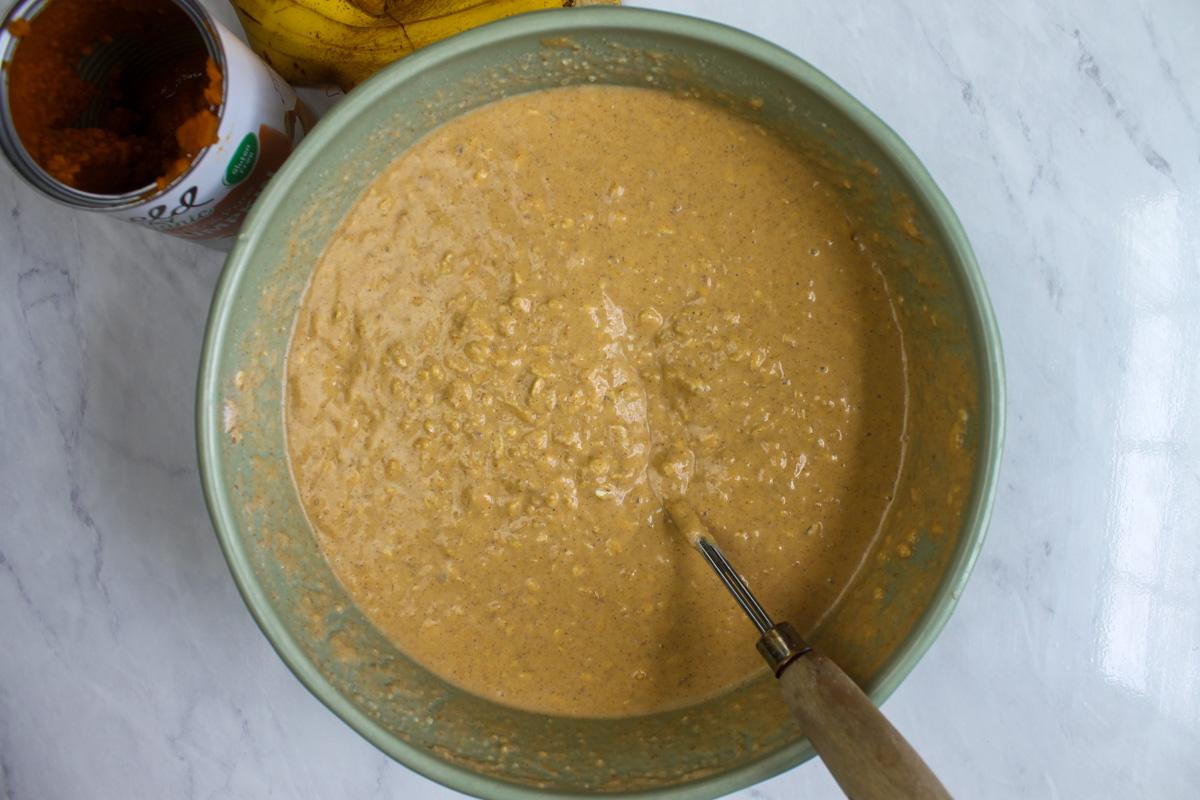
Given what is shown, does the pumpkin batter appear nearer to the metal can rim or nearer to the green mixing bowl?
the green mixing bowl

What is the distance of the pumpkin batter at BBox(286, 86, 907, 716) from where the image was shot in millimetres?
958

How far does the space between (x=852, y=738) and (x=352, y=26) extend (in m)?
0.95

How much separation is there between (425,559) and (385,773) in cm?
34

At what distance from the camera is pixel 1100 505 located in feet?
3.66

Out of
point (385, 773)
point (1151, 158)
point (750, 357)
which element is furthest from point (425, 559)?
point (1151, 158)

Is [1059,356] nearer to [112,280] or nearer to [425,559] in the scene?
[425,559]

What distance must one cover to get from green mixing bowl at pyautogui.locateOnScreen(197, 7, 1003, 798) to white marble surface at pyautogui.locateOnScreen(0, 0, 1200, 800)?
17cm

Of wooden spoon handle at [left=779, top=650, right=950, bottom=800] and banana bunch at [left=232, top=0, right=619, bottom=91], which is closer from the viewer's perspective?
wooden spoon handle at [left=779, top=650, right=950, bottom=800]

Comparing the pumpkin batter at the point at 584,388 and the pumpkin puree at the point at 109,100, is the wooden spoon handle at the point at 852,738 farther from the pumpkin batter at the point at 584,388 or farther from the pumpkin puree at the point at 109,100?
the pumpkin puree at the point at 109,100

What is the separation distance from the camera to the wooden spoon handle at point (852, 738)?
76 centimetres

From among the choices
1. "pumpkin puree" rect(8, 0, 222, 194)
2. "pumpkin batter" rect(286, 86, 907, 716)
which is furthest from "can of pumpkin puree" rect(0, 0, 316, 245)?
"pumpkin batter" rect(286, 86, 907, 716)

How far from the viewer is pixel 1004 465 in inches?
43.8

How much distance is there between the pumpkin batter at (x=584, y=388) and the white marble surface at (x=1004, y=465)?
0.22 meters

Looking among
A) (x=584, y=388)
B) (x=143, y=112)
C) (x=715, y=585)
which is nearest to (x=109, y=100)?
(x=143, y=112)
